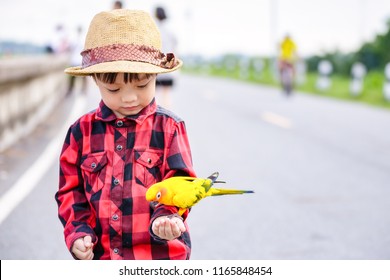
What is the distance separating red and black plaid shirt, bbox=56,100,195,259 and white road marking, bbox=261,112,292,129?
1137 centimetres

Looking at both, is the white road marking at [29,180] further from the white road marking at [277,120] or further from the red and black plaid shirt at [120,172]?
the white road marking at [277,120]

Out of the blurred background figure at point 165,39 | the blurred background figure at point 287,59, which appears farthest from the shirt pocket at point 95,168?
the blurred background figure at point 287,59

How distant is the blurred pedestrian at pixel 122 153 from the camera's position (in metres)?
2.51

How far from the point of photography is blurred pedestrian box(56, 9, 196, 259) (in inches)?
98.8

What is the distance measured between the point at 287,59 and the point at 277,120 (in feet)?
32.0

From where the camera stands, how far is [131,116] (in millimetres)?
2592

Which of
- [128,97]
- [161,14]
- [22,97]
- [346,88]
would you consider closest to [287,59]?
[346,88]

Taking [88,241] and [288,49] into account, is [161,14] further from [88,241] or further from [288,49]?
[288,49]

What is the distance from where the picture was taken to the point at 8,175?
8.22m

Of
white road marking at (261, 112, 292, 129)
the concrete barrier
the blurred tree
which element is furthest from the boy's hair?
the blurred tree

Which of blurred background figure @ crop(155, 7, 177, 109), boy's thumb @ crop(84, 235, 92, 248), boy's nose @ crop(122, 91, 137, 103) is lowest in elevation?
blurred background figure @ crop(155, 7, 177, 109)

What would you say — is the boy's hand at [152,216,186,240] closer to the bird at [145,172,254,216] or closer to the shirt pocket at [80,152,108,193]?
the bird at [145,172,254,216]

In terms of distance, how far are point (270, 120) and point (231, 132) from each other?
7.72 ft
